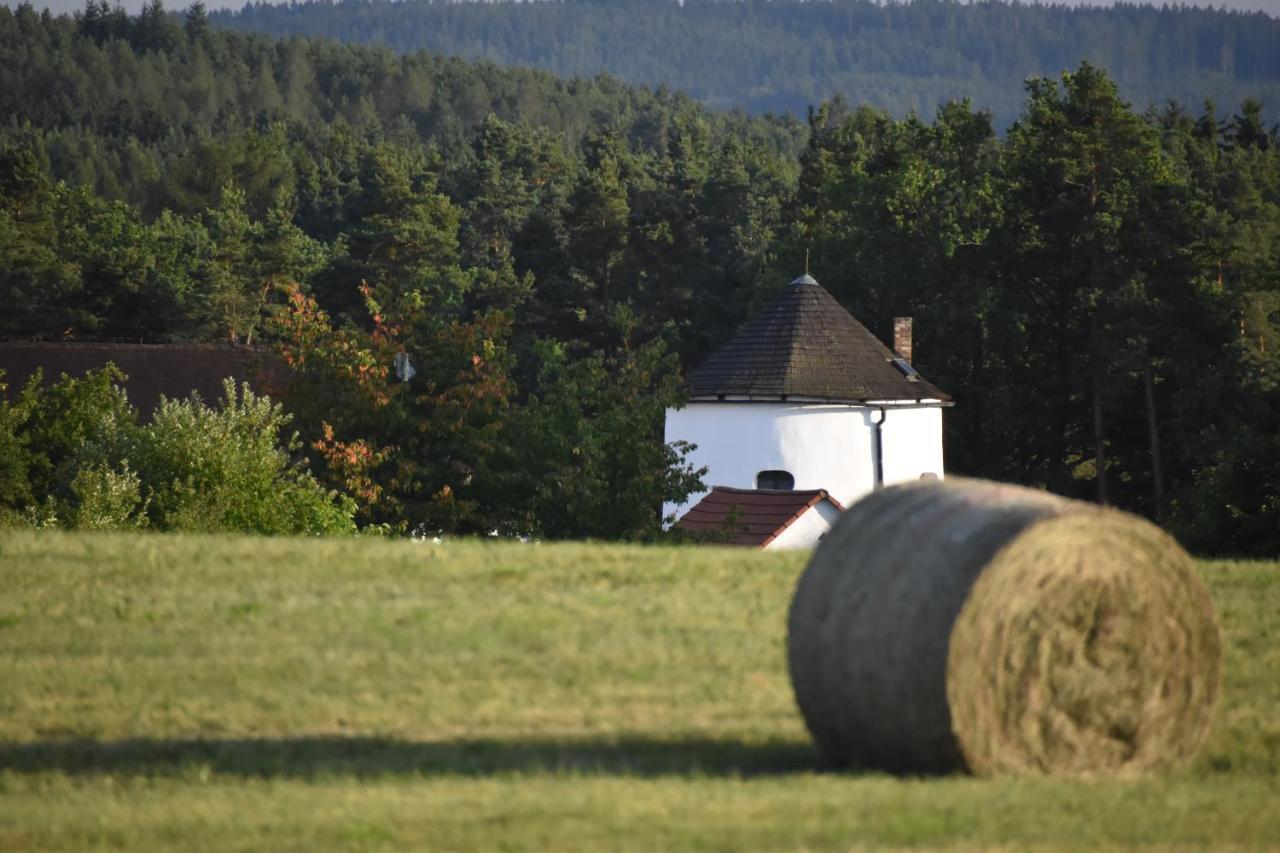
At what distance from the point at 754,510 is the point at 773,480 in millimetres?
2599

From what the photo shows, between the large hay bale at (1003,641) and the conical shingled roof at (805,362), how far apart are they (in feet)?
121

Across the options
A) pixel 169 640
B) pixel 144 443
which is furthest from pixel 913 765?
pixel 144 443

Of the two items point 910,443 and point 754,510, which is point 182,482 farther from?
point 910,443

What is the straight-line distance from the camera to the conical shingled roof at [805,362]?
48.9 metres

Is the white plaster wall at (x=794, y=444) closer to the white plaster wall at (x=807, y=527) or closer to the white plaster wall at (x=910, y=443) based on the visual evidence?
the white plaster wall at (x=910, y=443)

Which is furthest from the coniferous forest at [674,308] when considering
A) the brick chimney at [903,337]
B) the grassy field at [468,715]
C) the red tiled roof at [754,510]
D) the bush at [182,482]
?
the grassy field at [468,715]

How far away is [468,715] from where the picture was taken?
43.5 ft

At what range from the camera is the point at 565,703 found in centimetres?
1355

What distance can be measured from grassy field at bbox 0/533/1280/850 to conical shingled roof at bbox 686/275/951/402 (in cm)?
2913

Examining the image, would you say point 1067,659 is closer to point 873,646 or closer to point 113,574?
point 873,646

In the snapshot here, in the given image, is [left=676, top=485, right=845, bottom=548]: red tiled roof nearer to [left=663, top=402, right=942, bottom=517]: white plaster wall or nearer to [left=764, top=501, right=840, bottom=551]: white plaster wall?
[left=764, top=501, right=840, bottom=551]: white plaster wall

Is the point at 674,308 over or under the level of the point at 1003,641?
over

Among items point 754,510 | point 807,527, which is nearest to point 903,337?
point 754,510

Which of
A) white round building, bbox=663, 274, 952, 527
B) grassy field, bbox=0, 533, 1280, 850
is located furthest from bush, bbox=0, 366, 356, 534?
white round building, bbox=663, 274, 952, 527
